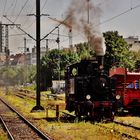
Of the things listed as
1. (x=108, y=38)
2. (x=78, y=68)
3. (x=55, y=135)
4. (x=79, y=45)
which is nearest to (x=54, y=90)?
(x=108, y=38)

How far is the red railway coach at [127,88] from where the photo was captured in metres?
29.2

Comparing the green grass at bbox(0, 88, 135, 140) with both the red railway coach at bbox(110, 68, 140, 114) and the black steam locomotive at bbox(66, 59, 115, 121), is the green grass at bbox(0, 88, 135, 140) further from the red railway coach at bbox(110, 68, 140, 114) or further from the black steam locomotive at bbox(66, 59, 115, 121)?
the red railway coach at bbox(110, 68, 140, 114)

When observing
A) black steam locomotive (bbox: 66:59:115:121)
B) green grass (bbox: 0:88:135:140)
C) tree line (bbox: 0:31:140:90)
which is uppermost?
tree line (bbox: 0:31:140:90)

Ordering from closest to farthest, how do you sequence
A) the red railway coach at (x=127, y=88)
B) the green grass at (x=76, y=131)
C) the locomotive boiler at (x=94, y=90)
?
the green grass at (x=76, y=131)
the locomotive boiler at (x=94, y=90)
the red railway coach at (x=127, y=88)

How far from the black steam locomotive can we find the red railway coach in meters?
3.65

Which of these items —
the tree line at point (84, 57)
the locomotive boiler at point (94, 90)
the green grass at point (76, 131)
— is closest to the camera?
the green grass at point (76, 131)

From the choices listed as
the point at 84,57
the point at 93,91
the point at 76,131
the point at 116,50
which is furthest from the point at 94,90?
the point at 116,50

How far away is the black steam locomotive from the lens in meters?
24.8

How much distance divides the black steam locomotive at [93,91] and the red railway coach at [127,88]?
365 centimetres

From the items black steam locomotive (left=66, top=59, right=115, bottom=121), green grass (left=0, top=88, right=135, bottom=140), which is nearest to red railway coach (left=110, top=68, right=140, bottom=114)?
black steam locomotive (left=66, top=59, right=115, bottom=121)

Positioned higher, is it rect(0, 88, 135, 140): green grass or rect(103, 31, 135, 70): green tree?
rect(103, 31, 135, 70): green tree

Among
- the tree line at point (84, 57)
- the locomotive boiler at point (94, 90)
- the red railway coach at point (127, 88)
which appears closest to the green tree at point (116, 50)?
the tree line at point (84, 57)

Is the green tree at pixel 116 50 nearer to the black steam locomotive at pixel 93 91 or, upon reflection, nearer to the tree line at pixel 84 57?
the tree line at pixel 84 57

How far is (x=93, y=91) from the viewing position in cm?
2514
